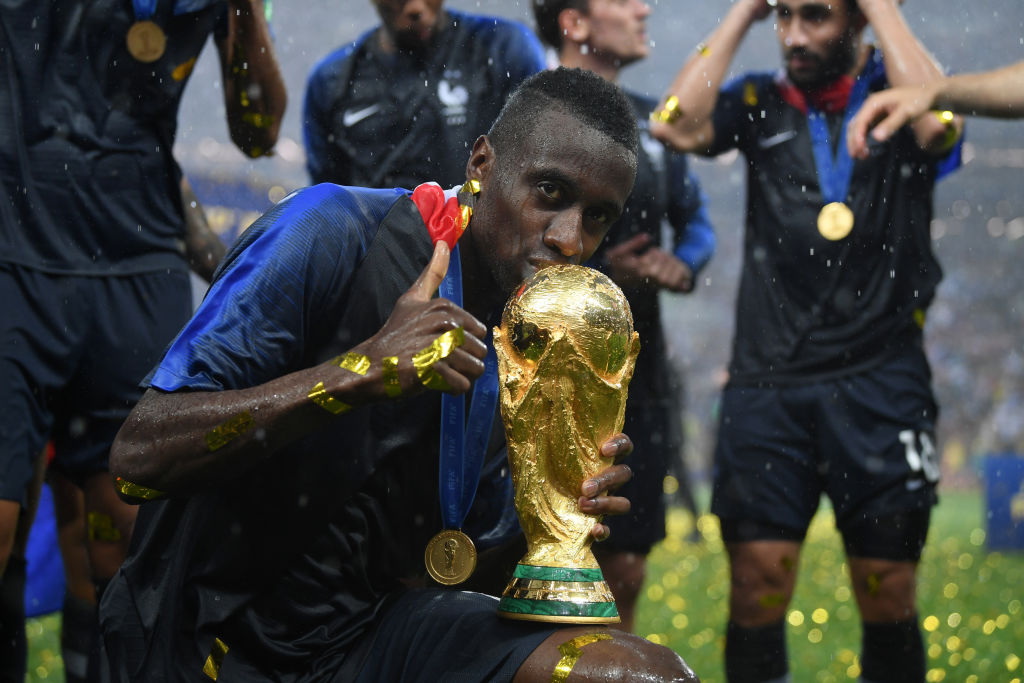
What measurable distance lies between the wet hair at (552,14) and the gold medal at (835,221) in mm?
1157

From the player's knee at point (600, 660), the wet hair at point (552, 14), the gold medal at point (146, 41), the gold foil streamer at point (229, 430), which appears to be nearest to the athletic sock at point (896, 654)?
the player's knee at point (600, 660)

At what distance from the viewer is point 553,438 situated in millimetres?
2270

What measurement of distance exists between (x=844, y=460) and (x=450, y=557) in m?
1.99

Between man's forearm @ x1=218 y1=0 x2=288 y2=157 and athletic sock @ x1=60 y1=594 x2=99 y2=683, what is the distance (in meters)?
1.36

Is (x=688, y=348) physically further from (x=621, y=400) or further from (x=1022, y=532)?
(x=621, y=400)

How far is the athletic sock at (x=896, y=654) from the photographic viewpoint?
3855 millimetres

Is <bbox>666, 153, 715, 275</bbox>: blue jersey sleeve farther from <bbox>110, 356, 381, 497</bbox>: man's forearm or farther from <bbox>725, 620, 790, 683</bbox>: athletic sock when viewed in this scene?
<bbox>110, 356, 381, 497</bbox>: man's forearm

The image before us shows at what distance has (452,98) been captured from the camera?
13.6 ft

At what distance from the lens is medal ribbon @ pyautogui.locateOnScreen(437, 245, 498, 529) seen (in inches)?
94.0

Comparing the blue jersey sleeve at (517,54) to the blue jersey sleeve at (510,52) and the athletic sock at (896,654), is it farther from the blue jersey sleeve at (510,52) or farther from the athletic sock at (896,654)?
the athletic sock at (896,654)

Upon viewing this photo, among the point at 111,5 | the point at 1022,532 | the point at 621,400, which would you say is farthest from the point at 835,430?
the point at 1022,532

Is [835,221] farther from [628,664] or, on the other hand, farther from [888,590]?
[628,664]

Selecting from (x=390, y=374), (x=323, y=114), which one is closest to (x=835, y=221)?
(x=323, y=114)

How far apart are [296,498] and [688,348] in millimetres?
24785
